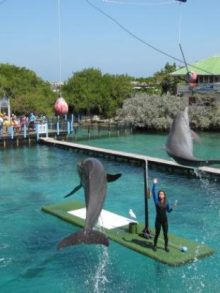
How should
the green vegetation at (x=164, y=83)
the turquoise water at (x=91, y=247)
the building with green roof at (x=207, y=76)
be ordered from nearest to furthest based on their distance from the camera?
the turquoise water at (x=91, y=247) → the building with green roof at (x=207, y=76) → the green vegetation at (x=164, y=83)

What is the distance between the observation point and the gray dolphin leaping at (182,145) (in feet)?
22.0

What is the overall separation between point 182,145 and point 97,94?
172ft

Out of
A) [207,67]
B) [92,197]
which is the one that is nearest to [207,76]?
[207,67]

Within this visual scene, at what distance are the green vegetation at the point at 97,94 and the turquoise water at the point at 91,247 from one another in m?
34.6

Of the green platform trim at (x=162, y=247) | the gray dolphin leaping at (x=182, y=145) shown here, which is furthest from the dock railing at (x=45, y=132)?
the gray dolphin leaping at (x=182, y=145)

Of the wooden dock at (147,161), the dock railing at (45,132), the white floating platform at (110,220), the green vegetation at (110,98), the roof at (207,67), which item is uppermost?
the roof at (207,67)

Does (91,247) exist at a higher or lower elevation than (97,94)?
lower

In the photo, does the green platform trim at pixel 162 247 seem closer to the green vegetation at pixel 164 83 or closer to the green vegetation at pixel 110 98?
the green vegetation at pixel 110 98

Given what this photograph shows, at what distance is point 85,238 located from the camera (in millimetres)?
8414

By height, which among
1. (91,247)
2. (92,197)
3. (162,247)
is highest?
(92,197)

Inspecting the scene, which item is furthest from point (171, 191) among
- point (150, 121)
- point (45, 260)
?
point (150, 121)

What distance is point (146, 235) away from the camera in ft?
41.9

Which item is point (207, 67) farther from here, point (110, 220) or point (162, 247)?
point (162, 247)

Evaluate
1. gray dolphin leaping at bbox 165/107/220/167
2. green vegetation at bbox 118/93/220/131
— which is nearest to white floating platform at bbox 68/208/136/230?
gray dolphin leaping at bbox 165/107/220/167
